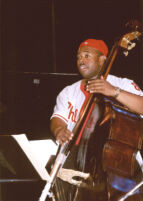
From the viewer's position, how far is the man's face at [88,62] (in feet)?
7.04

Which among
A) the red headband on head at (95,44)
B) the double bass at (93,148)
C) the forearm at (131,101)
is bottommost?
the double bass at (93,148)

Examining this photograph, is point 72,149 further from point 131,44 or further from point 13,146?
point 131,44

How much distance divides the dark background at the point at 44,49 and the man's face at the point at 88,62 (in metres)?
0.75

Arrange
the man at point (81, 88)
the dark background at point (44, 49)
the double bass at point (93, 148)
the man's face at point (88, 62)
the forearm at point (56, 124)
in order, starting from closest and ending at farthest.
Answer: the double bass at point (93, 148)
the forearm at point (56, 124)
the man at point (81, 88)
the man's face at point (88, 62)
the dark background at point (44, 49)

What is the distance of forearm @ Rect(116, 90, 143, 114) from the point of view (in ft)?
5.30

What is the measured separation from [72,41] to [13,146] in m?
2.38

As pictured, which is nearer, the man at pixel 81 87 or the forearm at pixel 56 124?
the forearm at pixel 56 124

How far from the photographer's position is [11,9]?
3354 millimetres

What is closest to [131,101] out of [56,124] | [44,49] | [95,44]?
[56,124]

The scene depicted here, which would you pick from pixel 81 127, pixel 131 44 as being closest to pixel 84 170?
pixel 81 127

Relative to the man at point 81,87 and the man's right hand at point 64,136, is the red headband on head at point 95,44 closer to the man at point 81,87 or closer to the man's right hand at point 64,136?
the man at point 81,87

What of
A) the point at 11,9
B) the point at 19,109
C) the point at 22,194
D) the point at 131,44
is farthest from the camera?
the point at 11,9

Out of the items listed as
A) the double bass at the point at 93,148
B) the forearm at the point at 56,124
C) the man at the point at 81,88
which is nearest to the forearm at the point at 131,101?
the double bass at the point at 93,148

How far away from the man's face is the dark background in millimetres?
752
